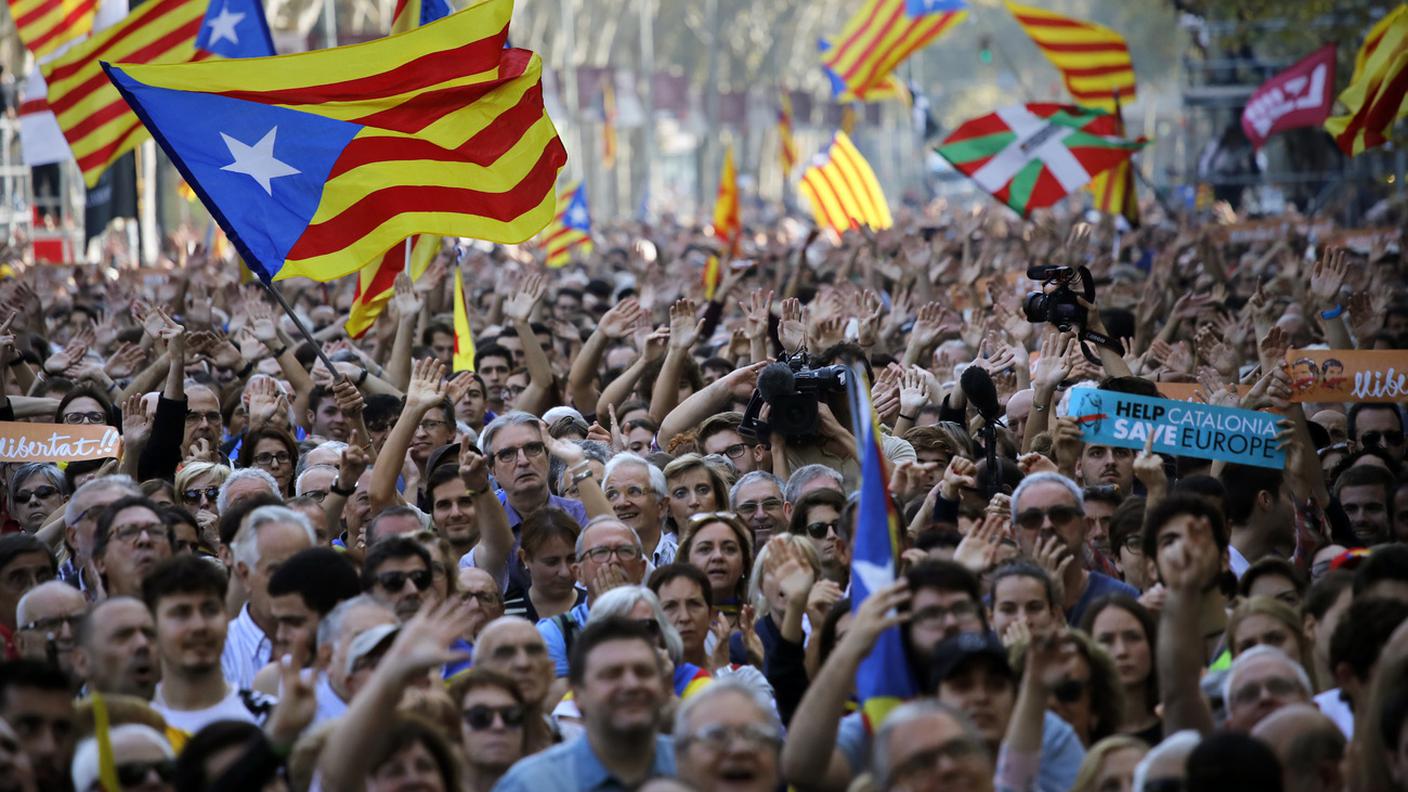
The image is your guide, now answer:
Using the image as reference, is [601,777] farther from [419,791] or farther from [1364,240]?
[1364,240]

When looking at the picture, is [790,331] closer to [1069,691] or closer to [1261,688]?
[1069,691]

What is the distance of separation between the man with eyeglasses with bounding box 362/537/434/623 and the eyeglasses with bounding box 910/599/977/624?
1760 millimetres

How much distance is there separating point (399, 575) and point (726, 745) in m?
2.00

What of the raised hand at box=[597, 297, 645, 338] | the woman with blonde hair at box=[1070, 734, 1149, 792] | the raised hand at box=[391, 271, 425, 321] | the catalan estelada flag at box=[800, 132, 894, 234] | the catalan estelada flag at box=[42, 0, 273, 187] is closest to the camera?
the woman with blonde hair at box=[1070, 734, 1149, 792]

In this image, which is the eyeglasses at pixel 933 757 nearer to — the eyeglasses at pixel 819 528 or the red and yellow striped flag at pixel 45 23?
the eyeglasses at pixel 819 528

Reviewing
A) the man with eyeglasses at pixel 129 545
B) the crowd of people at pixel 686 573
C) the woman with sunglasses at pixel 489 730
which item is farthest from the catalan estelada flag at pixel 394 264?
the woman with sunglasses at pixel 489 730

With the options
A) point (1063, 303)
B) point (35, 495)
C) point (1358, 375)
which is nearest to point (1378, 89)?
point (1358, 375)

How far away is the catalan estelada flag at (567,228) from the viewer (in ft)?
80.9

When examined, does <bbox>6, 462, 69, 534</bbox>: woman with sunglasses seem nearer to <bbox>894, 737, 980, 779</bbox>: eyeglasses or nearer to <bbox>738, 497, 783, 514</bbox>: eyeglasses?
<bbox>738, 497, 783, 514</bbox>: eyeglasses

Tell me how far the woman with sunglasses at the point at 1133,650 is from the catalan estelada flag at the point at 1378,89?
9444mm

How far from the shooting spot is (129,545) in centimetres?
696

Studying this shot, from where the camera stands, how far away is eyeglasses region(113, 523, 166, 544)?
274 inches

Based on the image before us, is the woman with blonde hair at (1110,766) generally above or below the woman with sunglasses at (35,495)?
below

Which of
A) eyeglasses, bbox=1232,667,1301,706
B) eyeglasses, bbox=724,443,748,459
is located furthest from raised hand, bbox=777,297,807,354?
eyeglasses, bbox=1232,667,1301,706
